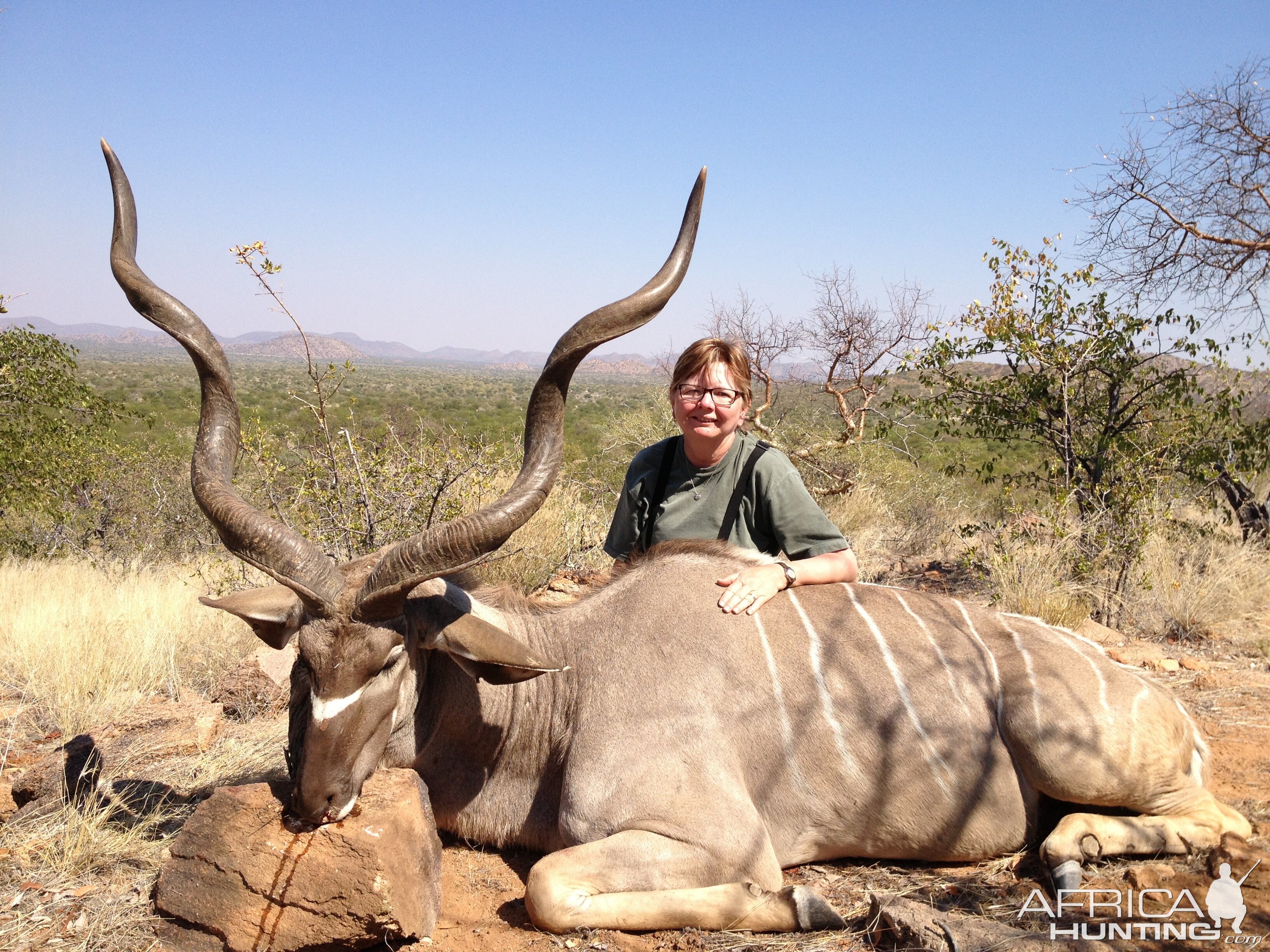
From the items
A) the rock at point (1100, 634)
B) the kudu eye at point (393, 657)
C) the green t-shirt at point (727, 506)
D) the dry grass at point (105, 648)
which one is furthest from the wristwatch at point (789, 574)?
the rock at point (1100, 634)

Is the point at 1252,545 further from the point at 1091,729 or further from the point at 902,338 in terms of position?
the point at 1091,729

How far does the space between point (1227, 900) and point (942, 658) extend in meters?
1.28

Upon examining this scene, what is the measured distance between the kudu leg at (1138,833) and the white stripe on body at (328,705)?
2.83m

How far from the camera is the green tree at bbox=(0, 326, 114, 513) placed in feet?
31.0

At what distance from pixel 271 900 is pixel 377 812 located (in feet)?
1.46

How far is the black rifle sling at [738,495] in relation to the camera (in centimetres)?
446

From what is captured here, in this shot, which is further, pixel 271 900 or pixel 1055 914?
pixel 1055 914

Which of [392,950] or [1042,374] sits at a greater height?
[1042,374]

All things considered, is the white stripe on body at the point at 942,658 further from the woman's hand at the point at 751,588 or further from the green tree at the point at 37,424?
the green tree at the point at 37,424

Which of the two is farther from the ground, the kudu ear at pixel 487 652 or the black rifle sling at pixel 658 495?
the black rifle sling at pixel 658 495

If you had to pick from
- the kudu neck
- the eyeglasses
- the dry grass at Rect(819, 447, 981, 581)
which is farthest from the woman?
the dry grass at Rect(819, 447, 981, 581)

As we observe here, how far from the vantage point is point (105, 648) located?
245 inches

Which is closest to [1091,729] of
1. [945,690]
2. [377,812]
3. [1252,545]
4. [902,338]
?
[945,690]

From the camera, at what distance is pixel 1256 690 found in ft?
18.7
